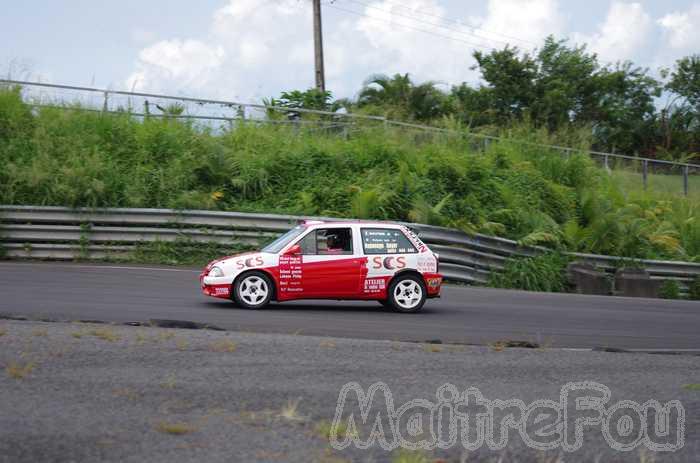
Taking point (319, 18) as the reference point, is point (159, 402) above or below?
below

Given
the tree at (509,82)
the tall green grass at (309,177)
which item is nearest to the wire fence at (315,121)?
the tall green grass at (309,177)

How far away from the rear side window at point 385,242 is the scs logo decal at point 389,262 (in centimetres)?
10

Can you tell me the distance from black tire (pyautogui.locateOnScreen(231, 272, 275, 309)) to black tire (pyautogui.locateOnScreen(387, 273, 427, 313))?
1927mm

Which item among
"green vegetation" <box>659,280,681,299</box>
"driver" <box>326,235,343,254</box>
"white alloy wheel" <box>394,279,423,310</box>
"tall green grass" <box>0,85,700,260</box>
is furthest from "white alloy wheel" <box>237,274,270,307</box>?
"green vegetation" <box>659,280,681,299</box>

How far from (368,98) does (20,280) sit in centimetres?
2857

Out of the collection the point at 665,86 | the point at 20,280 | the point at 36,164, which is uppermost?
the point at 665,86

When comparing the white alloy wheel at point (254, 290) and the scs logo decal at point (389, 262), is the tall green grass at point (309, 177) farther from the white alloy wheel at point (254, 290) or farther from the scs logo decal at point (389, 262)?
the white alloy wheel at point (254, 290)

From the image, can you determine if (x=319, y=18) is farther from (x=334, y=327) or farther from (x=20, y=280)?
(x=334, y=327)

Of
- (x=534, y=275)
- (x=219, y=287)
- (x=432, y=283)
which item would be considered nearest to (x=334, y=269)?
(x=432, y=283)

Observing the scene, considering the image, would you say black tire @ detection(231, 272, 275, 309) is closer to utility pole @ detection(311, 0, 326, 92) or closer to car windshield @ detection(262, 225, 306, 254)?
car windshield @ detection(262, 225, 306, 254)

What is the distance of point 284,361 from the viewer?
8508mm

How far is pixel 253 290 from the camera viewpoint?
1320 centimetres

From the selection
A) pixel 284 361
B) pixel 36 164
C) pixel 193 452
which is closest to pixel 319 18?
pixel 36 164

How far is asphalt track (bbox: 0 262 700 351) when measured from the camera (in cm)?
1160
